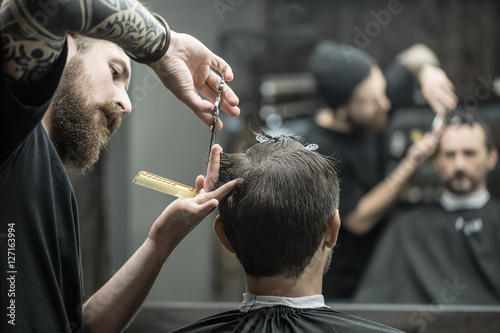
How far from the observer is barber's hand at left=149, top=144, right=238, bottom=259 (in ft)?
5.15

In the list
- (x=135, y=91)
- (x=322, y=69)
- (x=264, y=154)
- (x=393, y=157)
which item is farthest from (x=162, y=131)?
(x=264, y=154)

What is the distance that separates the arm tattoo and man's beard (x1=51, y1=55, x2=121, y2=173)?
0.55 meters

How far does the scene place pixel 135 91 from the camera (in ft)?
13.2

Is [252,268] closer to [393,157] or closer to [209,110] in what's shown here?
[209,110]

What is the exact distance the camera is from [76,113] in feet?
6.15

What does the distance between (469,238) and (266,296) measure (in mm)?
2770

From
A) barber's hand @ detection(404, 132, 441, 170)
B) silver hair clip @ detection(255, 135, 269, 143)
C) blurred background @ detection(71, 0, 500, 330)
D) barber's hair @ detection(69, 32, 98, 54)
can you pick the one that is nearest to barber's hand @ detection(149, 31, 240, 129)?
silver hair clip @ detection(255, 135, 269, 143)

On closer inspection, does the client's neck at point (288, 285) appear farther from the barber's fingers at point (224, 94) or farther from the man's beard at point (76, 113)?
the man's beard at point (76, 113)

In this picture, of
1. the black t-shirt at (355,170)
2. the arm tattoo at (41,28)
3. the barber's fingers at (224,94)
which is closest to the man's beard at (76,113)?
the barber's fingers at (224,94)

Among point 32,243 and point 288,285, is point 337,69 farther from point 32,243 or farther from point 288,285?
point 32,243

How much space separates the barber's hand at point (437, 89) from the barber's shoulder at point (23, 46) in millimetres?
3259

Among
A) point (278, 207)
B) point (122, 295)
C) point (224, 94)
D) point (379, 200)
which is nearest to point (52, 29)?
point (224, 94)

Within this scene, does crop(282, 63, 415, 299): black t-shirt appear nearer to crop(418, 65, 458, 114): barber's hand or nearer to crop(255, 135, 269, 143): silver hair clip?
crop(418, 65, 458, 114): barber's hand

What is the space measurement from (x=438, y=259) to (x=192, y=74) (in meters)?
2.86
